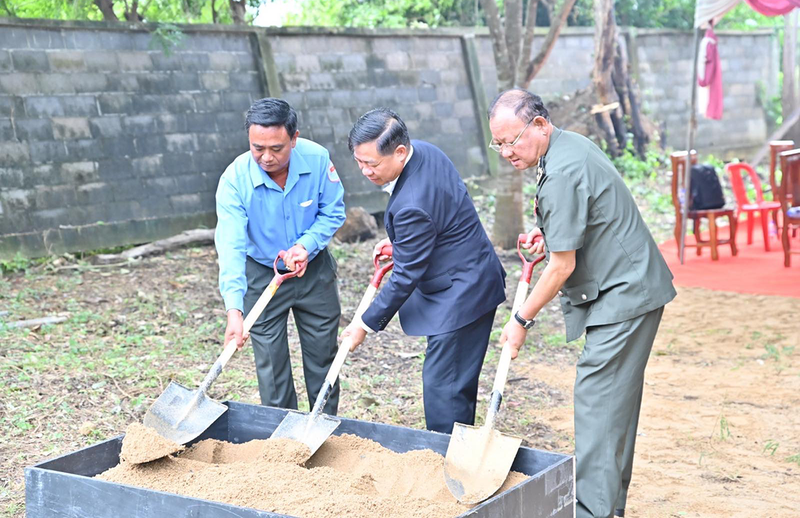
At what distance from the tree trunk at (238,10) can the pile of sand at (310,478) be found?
7.42m

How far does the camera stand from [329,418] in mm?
3297

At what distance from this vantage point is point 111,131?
802 cm

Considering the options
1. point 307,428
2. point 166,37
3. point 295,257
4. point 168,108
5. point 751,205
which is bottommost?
point 751,205

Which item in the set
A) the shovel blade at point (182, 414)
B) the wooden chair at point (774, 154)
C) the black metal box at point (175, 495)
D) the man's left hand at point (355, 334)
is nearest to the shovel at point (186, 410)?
the shovel blade at point (182, 414)

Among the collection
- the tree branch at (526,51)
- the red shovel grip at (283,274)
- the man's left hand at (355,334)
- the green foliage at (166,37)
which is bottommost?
the man's left hand at (355,334)

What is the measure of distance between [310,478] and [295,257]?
110 cm

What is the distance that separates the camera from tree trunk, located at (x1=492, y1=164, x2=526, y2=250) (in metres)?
8.77

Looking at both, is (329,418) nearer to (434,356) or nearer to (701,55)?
(434,356)

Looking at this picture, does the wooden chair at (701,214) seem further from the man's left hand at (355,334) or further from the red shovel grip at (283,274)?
the man's left hand at (355,334)

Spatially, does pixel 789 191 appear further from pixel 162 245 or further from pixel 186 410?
pixel 186 410

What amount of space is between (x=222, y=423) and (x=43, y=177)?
4.95 metres

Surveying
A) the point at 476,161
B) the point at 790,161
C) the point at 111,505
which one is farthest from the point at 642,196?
the point at 111,505

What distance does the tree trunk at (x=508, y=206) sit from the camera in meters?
8.77

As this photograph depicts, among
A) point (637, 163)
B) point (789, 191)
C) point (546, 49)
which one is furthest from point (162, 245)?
point (637, 163)
